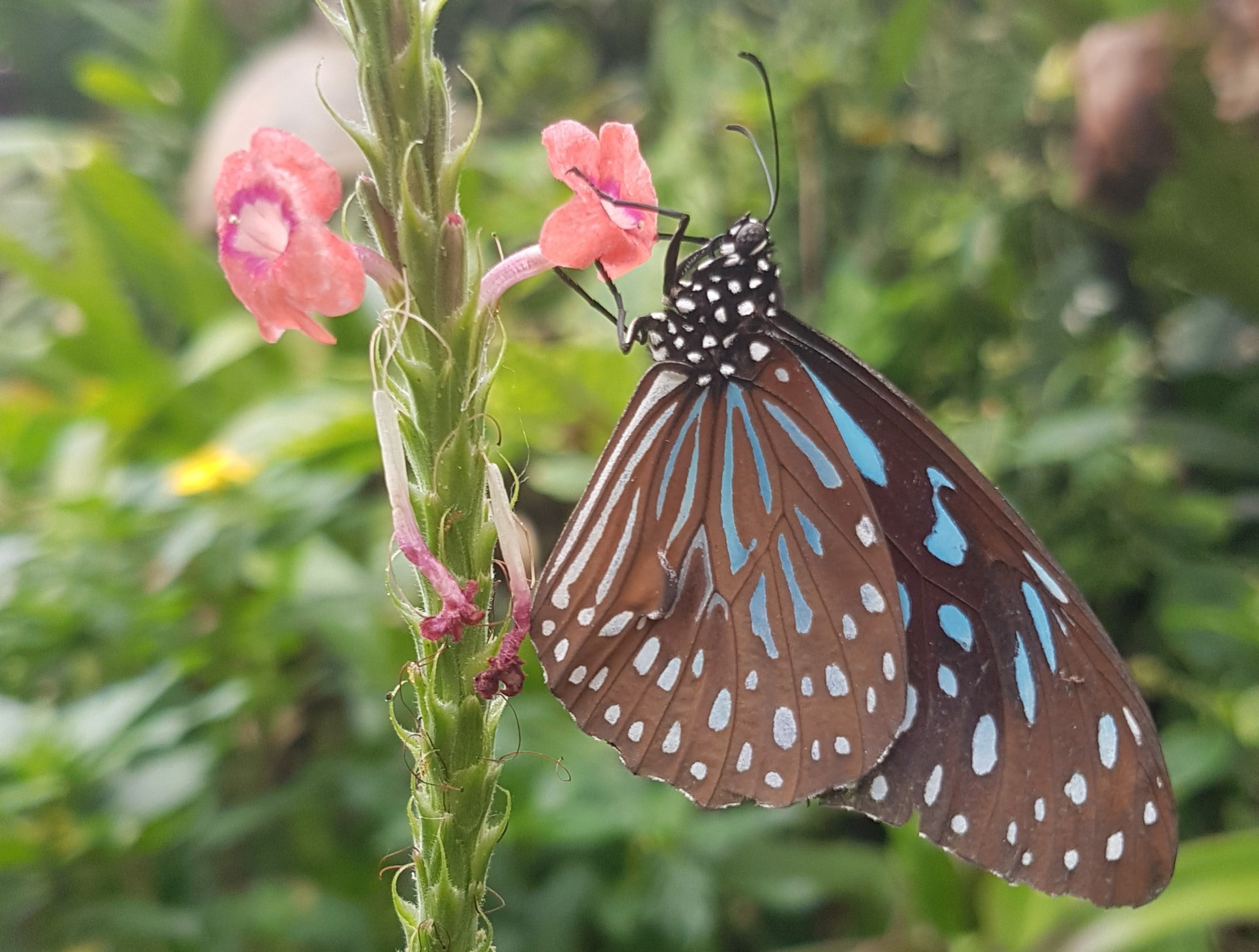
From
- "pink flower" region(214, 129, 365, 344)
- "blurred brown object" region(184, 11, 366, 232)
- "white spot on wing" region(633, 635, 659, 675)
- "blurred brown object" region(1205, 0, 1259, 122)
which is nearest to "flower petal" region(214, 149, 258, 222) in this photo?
"pink flower" region(214, 129, 365, 344)

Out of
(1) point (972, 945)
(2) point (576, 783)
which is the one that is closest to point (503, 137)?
(2) point (576, 783)

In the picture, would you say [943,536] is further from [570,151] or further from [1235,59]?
[1235,59]

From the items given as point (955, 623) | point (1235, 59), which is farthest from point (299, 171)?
point (1235, 59)

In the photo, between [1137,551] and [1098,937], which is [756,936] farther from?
[1137,551]

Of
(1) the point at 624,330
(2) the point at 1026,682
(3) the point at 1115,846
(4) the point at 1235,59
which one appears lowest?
(3) the point at 1115,846

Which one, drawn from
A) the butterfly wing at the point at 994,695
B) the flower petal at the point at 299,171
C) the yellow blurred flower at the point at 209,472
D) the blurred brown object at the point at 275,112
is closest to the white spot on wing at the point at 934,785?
the butterfly wing at the point at 994,695

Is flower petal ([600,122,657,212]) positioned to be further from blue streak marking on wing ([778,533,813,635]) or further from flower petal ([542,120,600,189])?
blue streak marking on wing ([778,533,813,635])

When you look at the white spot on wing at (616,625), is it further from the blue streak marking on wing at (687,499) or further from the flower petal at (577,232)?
the flower petal at (577,232)
